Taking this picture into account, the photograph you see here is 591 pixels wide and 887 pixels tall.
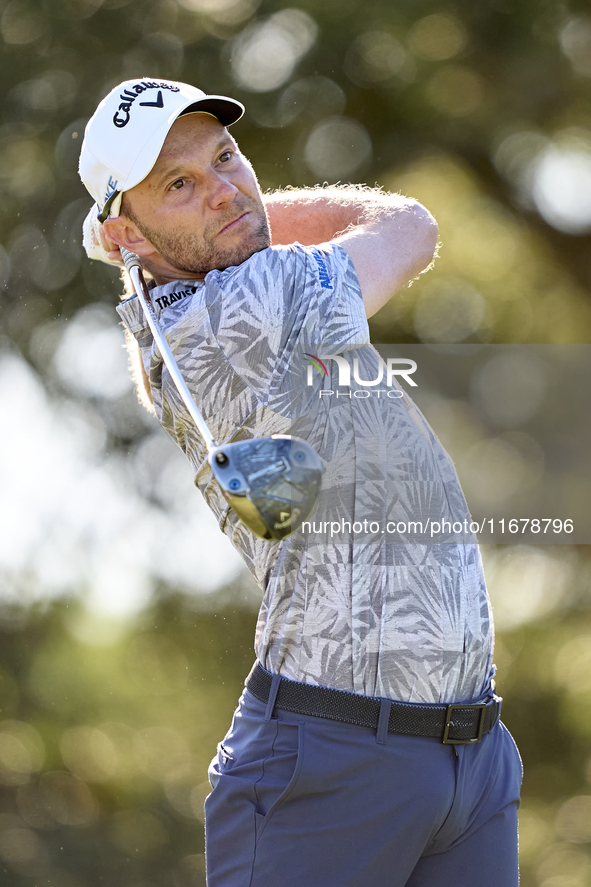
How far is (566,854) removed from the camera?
459 cm

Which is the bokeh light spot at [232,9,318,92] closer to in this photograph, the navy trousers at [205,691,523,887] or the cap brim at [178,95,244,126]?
the cap brim at [178,95,244,126]

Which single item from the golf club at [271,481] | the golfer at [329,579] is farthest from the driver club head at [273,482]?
the golfer at [329,579]

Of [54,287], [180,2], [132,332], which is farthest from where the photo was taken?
[54,287]

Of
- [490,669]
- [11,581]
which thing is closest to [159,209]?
[490,669]

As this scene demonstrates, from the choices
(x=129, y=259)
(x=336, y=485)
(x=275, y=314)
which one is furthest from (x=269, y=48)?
(x=336, y=485)

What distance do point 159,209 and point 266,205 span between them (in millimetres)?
323

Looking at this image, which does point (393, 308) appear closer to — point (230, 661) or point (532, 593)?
point (532, 593)

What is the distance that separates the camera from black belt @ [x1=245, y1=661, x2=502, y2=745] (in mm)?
1397

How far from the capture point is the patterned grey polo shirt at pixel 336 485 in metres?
1.43

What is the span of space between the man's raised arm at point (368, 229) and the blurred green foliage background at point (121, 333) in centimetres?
232

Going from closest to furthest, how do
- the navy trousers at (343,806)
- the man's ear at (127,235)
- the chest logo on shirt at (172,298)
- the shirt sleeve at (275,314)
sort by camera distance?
the navy trousers at (343,806) → the shirt sleeve at (275,314) → the chest logo on shirt at (172,298) → the man's ear at (127,235)

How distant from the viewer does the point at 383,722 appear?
1.39m

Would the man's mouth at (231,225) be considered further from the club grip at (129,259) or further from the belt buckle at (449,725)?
the belt buckle at (449,725)

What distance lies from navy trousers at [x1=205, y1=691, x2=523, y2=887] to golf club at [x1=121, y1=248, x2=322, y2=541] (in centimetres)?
45
